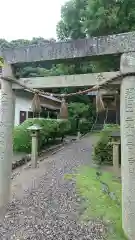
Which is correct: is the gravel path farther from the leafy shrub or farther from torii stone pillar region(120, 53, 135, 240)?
the leafy shrub

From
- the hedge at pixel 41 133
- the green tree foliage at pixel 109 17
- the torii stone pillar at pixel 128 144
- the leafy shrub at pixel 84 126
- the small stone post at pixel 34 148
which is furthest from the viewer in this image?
the leafy shrub at pixel 84 126

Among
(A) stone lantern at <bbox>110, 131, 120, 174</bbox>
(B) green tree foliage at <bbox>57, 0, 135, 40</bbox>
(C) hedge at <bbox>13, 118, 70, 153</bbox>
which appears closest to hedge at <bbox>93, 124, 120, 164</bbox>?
(A) stone lantern at <bbox>110, 131, 120, 174</bbox>

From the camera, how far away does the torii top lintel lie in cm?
443

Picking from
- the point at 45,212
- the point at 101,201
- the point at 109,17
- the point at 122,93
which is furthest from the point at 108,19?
the point at 45,212

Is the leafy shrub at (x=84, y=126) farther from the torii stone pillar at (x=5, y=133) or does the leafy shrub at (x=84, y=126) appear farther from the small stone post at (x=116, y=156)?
the torii stone pillar at (x=5, y=133)

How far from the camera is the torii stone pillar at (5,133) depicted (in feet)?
18.0

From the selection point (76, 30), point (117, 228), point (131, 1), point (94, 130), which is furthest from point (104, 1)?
point (94, 130)

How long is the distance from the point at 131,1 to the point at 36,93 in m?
6.80

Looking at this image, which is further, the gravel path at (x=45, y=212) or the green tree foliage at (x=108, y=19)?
the green tree foliage at (x=108, y=19)

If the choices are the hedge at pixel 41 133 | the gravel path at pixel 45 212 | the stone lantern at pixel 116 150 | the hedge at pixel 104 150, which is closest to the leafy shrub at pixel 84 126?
the hedge at pixel 41 133

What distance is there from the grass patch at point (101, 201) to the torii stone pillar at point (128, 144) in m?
0.38

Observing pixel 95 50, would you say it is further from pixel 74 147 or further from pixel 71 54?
pixel 74 147

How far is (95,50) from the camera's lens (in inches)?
184

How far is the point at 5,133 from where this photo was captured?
5488 mm
